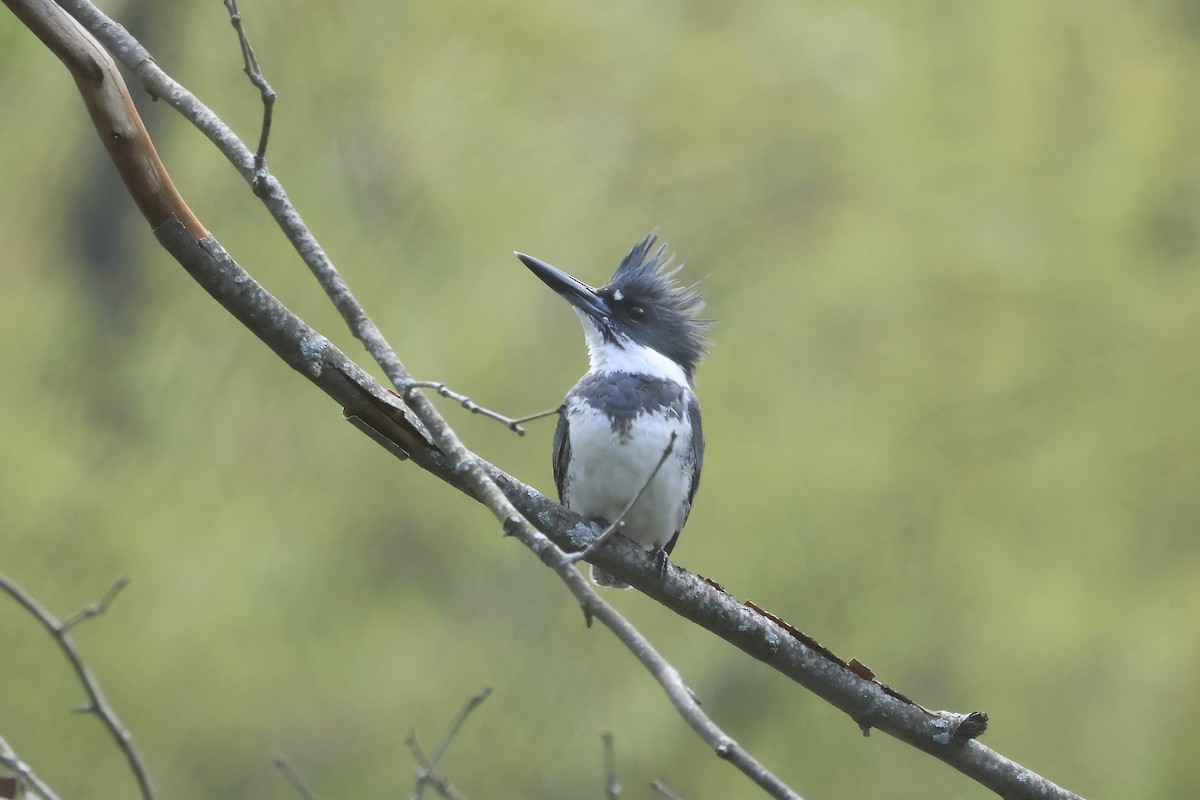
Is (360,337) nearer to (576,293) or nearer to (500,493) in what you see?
(500,493)

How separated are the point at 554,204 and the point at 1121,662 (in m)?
2.20

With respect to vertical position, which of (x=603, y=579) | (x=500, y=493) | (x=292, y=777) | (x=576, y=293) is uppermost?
(x=576, y=293)

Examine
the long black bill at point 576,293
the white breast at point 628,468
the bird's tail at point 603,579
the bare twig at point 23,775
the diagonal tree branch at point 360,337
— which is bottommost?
the bare twig at point 23,775

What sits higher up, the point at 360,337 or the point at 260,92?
the point at 260,92

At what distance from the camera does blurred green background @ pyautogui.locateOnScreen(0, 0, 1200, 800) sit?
332 centimetres

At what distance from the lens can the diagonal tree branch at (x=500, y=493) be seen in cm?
113

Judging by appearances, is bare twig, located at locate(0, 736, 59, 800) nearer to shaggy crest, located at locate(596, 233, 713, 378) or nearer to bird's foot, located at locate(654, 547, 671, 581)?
bird's foot, located at locate(654, 547, 671, 581)

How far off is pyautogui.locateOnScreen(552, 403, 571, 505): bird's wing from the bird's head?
18 cm

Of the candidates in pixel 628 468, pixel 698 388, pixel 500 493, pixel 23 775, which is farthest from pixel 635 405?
pixel 698 388

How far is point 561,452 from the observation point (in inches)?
89.6

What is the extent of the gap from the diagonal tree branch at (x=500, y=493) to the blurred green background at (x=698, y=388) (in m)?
1.72

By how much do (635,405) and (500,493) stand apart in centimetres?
99

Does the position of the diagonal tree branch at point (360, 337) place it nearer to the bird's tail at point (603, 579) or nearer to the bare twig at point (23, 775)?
the bare twig at point (23, 775)

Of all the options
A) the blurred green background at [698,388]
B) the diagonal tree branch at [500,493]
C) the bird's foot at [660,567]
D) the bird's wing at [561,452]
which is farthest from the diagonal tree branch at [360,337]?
the blurred green background at [698,388]
